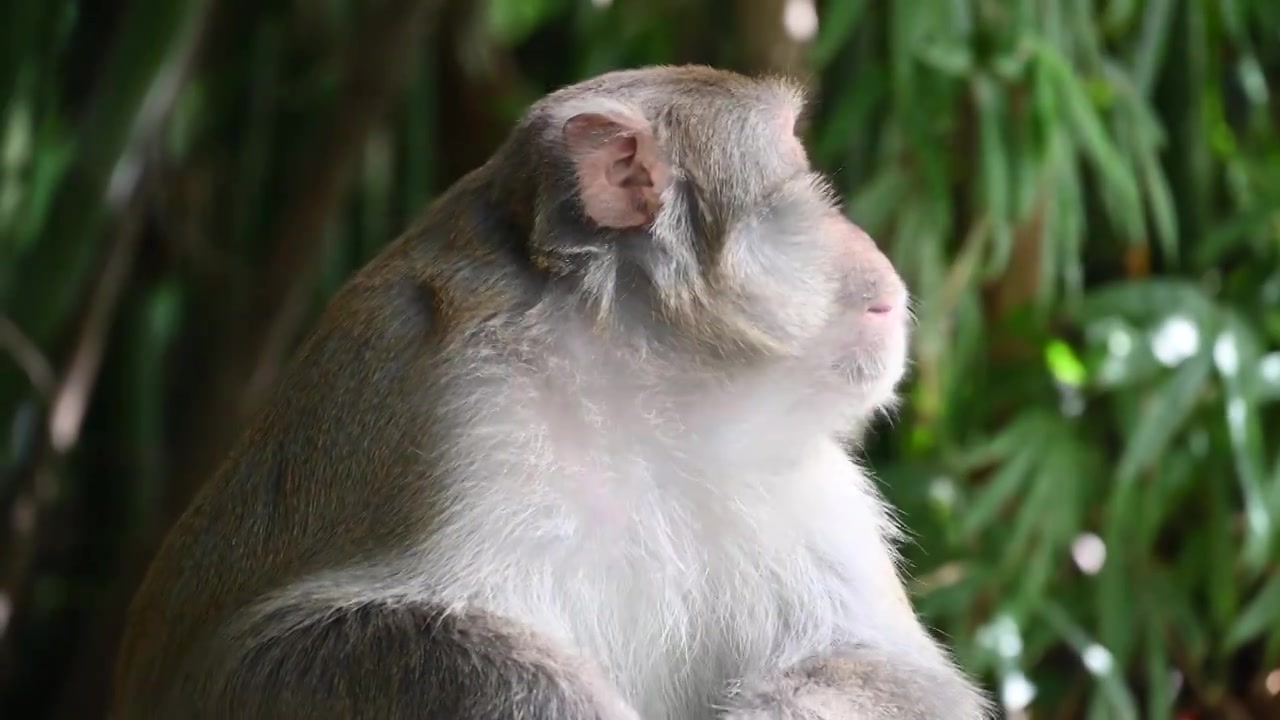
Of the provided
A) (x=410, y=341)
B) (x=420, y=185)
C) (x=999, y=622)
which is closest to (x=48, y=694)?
(x=420, y=185)

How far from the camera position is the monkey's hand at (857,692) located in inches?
58.4

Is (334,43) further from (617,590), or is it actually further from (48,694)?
(617,590)

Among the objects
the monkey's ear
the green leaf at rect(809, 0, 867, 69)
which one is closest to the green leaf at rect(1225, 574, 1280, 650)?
the green leaf at rect(809, 0, 867, 69)

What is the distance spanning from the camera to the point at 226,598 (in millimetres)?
1607

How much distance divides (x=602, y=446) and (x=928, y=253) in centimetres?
132

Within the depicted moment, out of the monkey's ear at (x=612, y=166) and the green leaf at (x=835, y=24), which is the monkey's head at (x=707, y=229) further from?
the green leaf at (x=835, y=24)

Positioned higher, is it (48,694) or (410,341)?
(410,341)

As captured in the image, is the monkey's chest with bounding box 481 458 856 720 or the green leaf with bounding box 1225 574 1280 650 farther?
the green leaf with bounding box 1225 574 1280 650

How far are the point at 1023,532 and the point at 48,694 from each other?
7.50 ft

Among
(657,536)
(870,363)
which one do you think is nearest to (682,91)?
(870,363)

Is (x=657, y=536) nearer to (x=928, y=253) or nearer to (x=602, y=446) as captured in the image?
(x=602, y=446)

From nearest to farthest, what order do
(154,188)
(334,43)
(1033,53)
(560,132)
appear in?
1. (560,132)
2. (1033,53)
3. (154,188)
4. (334,43)

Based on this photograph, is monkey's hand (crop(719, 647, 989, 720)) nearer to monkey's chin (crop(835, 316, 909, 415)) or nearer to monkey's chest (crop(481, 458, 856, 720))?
monkey's chest (crop(481, 458, 856, 720))

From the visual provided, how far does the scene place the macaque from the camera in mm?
1479
